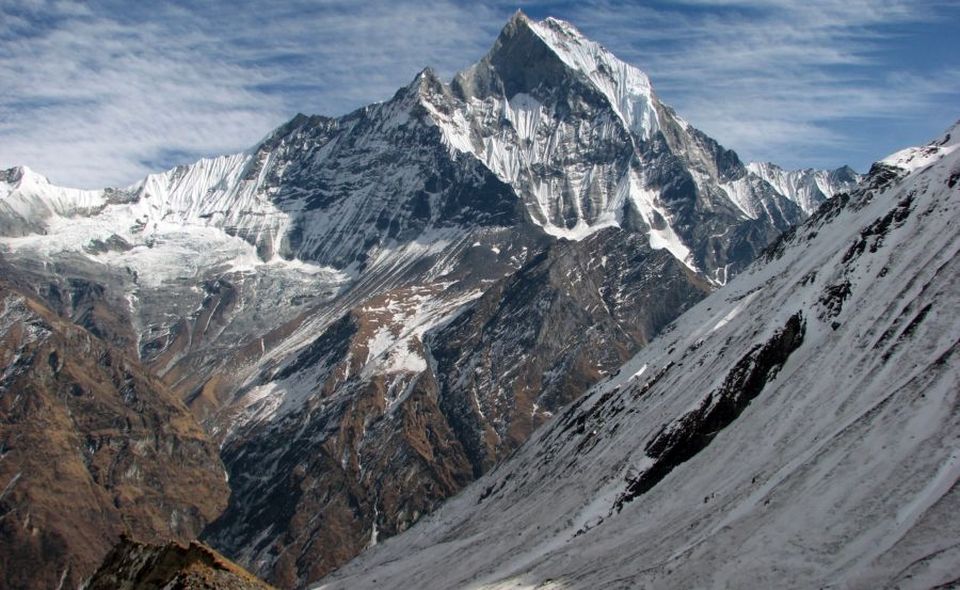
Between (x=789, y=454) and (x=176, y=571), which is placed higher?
(x=176, y=571)

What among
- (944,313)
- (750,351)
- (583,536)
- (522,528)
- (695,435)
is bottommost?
(522,528)

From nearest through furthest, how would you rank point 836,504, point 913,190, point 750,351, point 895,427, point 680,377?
point 836,504
point 895,427
point 750,351
point 913,190
point 680,377

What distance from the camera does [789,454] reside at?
114750 millimetres

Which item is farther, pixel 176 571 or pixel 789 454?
pixel 789 454

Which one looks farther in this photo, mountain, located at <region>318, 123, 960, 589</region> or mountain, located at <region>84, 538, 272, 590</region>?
mountain, located at <region>318, 123, 960, 589</region>

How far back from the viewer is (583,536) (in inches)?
5310

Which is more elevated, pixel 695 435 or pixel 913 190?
pixel 913 190

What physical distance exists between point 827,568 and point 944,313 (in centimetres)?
5143

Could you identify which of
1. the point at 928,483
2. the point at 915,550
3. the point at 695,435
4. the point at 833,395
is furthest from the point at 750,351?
the point at 915,550

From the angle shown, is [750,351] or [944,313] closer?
[944,313]

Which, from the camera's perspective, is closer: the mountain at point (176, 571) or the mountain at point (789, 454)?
the mountain at point (176, 571)

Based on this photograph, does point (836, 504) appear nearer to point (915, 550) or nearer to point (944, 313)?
point (915, 550)

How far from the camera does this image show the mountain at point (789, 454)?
82688 mm

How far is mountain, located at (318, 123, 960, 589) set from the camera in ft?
271
